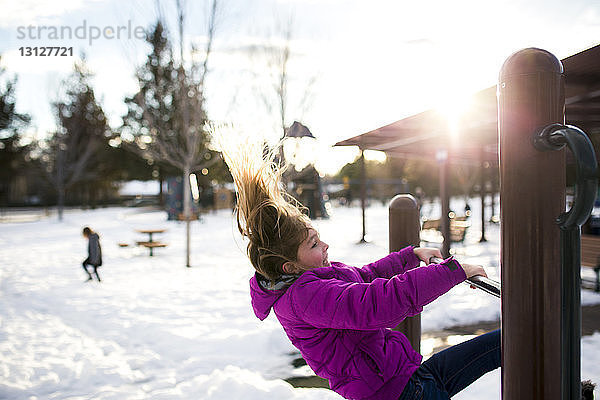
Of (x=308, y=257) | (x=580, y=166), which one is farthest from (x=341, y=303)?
(x=580, y=166)

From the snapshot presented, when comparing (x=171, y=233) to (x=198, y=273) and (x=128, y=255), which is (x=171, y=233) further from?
(x=198, y=273)

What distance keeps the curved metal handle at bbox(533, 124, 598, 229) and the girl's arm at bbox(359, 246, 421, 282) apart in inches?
33.5

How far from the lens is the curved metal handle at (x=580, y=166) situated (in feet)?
2.72

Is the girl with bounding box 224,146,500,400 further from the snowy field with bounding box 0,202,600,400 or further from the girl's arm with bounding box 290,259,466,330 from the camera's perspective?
the snowy field with bounding box 0,202,600,400

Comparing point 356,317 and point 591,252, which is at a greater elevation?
point 356,317

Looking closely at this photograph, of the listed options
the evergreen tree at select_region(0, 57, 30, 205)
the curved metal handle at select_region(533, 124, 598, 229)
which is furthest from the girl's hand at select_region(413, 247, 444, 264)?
the evergreen tree at select_region(0, 57, 30, 205)

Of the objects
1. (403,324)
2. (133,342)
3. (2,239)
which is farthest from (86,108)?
(403,324)

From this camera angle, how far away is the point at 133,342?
465 cm

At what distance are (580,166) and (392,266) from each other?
0.93 meters

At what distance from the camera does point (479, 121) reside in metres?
6.99

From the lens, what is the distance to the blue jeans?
1466mm

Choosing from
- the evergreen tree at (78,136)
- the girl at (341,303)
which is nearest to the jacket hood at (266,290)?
the girl at (341,303)

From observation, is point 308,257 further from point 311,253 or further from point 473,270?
point 473,270

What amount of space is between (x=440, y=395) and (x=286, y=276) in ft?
2.10
